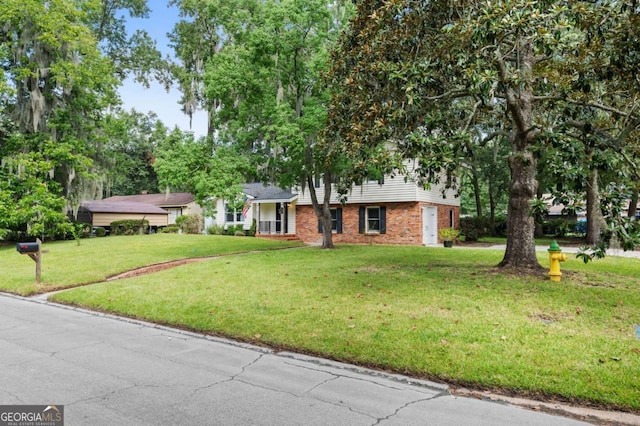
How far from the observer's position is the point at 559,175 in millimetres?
6883

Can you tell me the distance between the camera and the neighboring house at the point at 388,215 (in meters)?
20.7

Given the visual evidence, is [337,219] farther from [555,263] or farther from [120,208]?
[120,208]

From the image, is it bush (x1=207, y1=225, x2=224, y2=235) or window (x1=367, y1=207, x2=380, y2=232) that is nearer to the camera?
window (x1=367, y1=207, x2=380, y2=232)

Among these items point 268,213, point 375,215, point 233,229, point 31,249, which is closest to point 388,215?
point 375,215

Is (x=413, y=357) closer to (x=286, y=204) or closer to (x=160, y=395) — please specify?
(x=160, y=395)

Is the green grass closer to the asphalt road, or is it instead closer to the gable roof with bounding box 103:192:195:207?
the asphalt road

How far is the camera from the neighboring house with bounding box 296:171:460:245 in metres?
20.7

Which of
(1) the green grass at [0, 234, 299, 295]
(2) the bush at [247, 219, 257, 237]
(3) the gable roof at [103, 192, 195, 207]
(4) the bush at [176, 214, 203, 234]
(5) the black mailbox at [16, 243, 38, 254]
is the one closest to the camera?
(5) the black mailbox at [16, 243, 38, 254]

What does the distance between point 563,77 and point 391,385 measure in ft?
31.0

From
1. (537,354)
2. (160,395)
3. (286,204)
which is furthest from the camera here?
(286,204)

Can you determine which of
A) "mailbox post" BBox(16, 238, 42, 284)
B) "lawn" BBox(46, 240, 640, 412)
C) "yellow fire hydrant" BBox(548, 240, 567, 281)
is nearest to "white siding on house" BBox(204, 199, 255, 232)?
"lawn" BBox(46, 240, 640, 412)

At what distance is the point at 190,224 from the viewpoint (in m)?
30.9

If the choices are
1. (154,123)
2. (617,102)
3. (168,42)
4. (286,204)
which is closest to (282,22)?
(617,102)

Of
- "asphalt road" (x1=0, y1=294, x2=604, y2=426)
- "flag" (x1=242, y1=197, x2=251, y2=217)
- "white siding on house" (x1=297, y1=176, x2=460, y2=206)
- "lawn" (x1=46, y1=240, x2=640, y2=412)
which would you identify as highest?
"white siding on house" (x1=297, y1=176, x2=460, y2=206)
